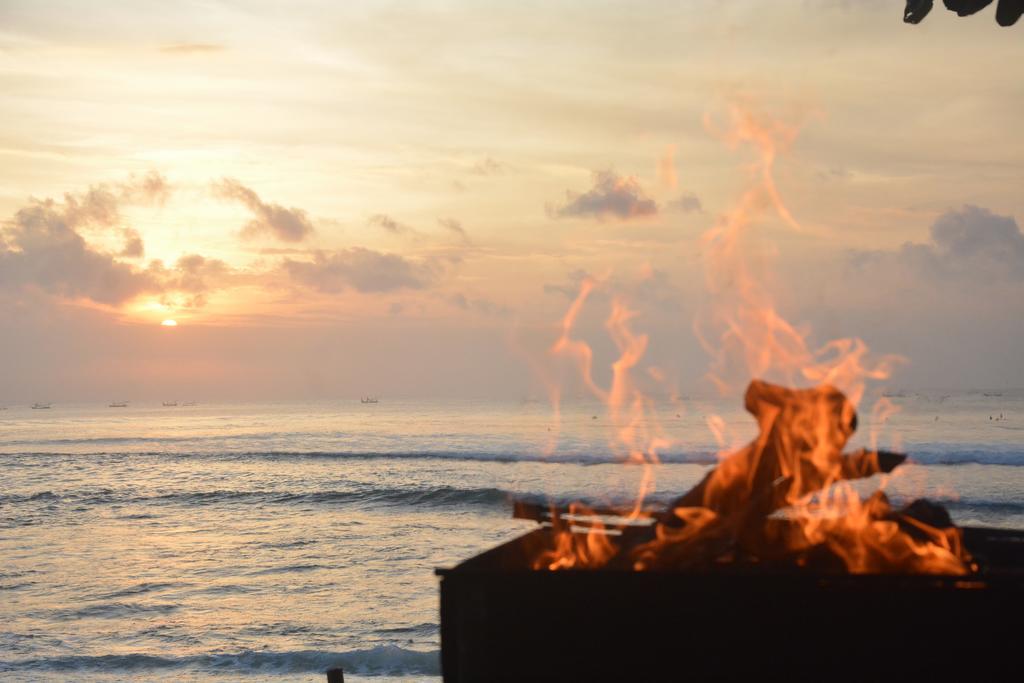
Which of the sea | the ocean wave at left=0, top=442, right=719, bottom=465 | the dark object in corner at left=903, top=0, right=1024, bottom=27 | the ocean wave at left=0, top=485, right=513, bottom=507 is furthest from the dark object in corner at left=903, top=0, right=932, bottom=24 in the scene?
the ocean wave at left=0, top=442, right=719, bottom=465

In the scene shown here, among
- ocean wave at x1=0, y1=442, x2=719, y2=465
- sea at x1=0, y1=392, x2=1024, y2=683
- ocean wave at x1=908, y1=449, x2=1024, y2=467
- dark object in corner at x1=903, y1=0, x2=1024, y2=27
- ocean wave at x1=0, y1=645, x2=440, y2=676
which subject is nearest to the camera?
dark object in corner at x1=903, y1=0, x2=1024, y2=27

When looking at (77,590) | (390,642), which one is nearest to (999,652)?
(390,642)

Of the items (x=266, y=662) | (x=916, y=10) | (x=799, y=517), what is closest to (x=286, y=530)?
(x=266, y=662)

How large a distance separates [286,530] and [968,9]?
25104 mm

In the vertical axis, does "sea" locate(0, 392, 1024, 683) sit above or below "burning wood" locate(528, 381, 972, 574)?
below

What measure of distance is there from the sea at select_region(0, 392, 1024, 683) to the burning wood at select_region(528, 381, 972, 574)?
25.5 ft

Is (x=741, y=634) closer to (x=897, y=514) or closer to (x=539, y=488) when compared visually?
(x=897, y=514)

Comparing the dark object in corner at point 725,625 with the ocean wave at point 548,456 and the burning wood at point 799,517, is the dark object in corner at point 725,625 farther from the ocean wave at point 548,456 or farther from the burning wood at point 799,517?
the ocean wave at point 548,456

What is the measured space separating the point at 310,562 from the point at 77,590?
4681 mm

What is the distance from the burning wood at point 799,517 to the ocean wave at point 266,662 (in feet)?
25.9

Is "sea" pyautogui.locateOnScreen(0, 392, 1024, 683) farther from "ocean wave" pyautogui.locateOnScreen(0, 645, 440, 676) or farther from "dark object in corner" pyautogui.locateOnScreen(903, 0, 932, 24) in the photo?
"dark object in corner" pyautogui.locateOnScreen(903, 0, 932, 24)

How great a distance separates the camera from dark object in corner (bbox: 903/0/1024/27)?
376 cm

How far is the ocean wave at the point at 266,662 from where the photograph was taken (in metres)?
12.2

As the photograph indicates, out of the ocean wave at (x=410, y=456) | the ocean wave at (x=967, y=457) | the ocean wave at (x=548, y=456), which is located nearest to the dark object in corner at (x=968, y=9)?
the ocean wave at (x=548, y=456)
